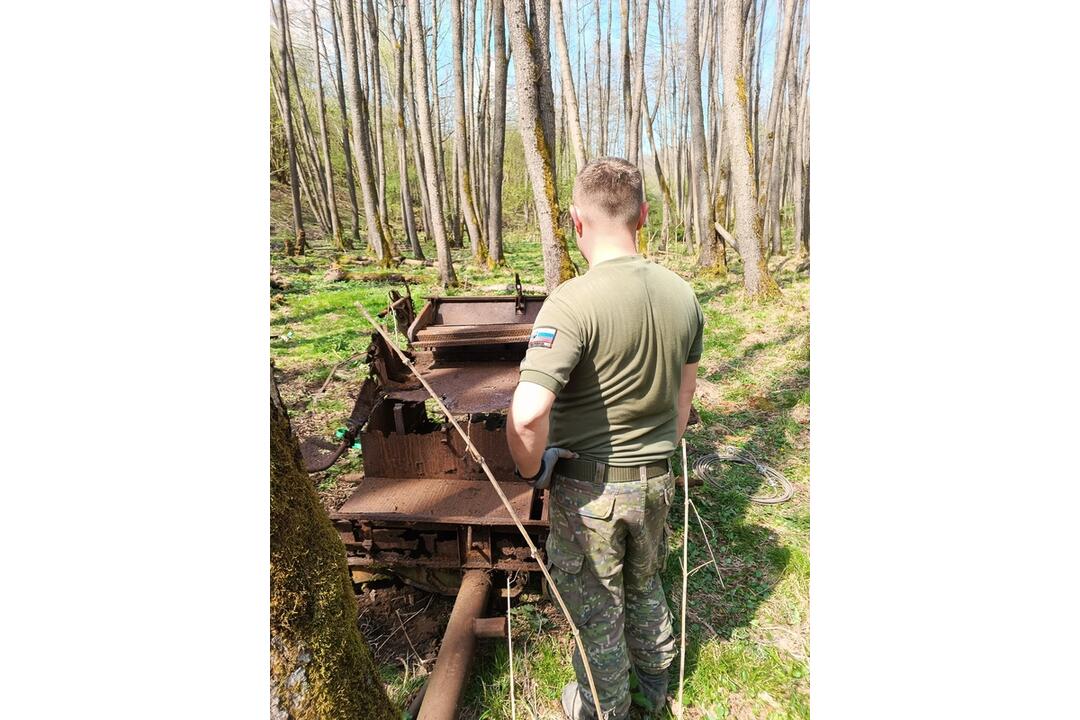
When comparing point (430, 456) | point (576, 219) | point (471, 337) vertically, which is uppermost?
point (576, 219)

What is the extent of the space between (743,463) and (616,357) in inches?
124

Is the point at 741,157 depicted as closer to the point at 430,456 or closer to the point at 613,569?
the point at 430,456

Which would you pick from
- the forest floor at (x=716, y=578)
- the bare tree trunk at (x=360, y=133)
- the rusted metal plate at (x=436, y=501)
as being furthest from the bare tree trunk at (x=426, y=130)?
the rusted metal plate at (x=436, y=501)

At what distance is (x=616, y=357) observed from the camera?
1533mm

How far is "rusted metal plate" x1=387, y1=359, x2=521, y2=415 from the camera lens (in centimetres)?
277

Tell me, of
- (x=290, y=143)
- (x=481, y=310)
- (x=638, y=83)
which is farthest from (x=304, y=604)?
(x=290, y=143)

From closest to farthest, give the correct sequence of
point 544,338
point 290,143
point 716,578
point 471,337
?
point 544,338 < point 716,578 < point 471,337 < point 290,143

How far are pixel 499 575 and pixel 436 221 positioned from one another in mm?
9779

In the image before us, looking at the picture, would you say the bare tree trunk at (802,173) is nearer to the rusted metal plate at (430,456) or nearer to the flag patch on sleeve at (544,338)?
the rusted metal plate at (430,456)

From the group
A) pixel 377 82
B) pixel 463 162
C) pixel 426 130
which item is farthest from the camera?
pixel 377 82

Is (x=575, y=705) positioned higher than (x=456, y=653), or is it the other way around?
(x=456, y=653)

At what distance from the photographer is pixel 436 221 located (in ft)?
36.4

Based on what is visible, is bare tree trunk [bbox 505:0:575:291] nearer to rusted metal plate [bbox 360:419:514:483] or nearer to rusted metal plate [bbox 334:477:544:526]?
rusted metal plate [bbox 360:419:514:483]

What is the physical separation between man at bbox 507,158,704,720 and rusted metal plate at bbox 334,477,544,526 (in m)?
0.53
